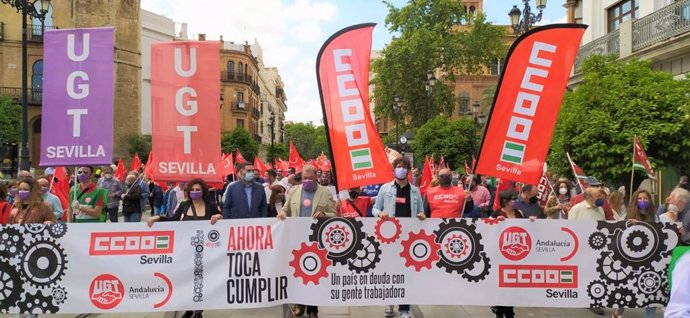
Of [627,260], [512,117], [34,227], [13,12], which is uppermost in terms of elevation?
[13,12]

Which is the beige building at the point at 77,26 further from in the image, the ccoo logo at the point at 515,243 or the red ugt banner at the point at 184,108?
the ccoo logo at the point at 515,243

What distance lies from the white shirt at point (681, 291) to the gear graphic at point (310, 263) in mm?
3498

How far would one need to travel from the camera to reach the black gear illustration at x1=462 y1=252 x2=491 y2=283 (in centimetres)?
607

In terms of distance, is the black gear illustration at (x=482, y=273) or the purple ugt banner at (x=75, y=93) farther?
the purple ugt banner at (x=75, y=93)

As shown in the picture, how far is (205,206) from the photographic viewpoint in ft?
20.5

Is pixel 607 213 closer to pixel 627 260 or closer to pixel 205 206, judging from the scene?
pixel 627 260

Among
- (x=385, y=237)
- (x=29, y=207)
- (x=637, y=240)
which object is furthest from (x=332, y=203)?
(x=637, y=240)

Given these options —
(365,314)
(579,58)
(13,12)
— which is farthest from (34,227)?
(13,12)

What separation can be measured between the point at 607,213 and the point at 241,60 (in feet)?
238

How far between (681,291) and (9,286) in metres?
5.59

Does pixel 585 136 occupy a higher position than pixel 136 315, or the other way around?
pixel 585 136

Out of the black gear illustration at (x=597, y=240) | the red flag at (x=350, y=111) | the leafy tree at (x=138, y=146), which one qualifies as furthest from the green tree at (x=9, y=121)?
the black gear illustration at (x=597, y=240)

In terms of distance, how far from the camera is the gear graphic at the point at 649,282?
6.07m

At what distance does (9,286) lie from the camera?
5.59 meters
